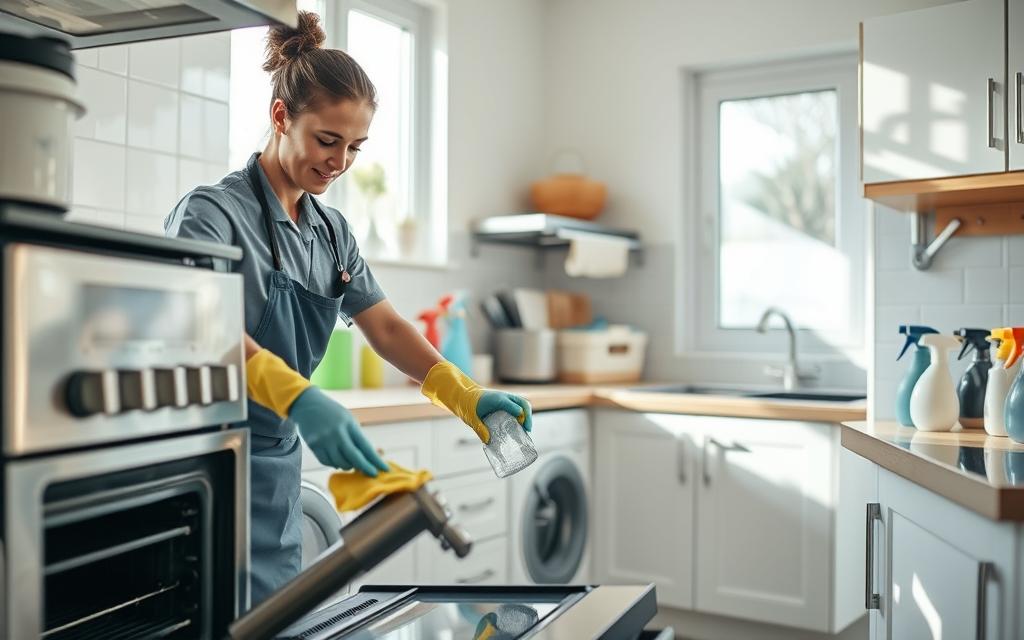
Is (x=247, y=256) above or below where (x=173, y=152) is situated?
below

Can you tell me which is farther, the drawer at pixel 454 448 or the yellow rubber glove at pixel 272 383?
the drawer at pixel 454 448

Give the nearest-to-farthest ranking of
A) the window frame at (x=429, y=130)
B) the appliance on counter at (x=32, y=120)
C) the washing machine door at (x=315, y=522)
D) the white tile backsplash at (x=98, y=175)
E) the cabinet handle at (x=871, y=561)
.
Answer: the appliance on counter at (x=32, y=120) < the cabinet handle at (x=871, y=561) < the white tile backsplash at (x=98, y=175) < the washing machine door at (x=315, y=522) < the window frame at (x=429, y=130)

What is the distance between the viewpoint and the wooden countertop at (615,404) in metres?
2.60

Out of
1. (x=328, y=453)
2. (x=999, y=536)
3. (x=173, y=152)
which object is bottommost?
(x=999, y=536)

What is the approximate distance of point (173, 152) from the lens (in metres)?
2.31

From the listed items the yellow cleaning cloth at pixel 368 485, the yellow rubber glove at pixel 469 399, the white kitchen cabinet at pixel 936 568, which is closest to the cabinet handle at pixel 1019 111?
the white kitchen cabinet at pixel 936 568

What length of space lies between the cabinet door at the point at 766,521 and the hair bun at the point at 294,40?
6.46 ft

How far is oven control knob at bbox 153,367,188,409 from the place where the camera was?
973 millimetres

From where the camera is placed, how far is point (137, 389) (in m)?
0.94

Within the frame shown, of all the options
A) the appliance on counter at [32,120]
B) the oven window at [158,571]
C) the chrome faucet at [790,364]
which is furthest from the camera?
the chrome faucet at [790,364]

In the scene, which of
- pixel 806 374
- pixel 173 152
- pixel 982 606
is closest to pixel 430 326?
pixel 173 152

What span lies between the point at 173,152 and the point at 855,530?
2.24 meters

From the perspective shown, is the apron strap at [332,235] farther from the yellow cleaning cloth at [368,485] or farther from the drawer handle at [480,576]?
the drawer handle at [480,576]

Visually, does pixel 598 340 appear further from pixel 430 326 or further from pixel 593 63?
pixel 593 63
